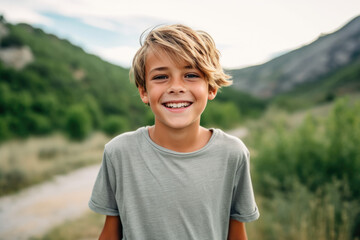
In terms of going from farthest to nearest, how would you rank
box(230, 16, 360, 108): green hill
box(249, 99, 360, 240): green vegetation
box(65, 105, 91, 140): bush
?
box(230, 16, 360, 108): green hill → box(65, 105, 91, 140): bush → box(249, 99, 360, 240): green vegetation

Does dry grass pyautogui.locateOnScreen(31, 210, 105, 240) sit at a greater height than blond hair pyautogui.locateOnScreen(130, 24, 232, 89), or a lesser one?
lesser

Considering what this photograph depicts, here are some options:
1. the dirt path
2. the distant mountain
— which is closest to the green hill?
the distant mountain

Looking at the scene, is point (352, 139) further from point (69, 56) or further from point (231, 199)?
point (69, 56)

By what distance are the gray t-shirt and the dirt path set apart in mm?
7200

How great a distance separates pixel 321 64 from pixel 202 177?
63728 millimetres

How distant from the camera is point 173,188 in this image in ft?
4.46

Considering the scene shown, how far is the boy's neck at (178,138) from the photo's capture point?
57.9 inches

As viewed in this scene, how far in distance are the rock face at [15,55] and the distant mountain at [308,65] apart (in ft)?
124

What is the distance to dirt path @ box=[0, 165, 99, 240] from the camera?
7.70 m

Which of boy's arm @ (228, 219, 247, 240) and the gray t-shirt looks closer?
the gray t-shirt

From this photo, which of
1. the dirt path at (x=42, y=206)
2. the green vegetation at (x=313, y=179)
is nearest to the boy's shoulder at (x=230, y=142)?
the green vegetation at (x=313, y=179)

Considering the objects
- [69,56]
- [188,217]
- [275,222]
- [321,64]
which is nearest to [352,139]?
[275,222]

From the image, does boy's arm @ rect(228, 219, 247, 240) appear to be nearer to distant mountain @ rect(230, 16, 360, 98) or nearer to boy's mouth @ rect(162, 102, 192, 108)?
boy's mouth @ rect(162, 102, 192, 108)

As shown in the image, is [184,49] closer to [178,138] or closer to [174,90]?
[174,90]
